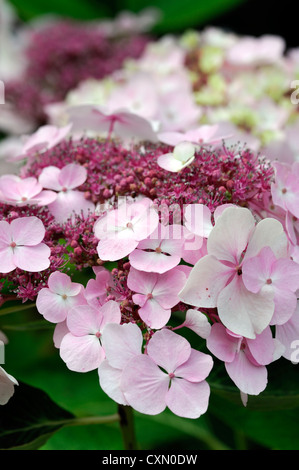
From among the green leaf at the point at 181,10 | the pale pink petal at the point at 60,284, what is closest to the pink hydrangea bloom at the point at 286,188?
the pale pink petal at the point at 60,284

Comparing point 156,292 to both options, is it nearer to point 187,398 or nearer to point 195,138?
point 187,398

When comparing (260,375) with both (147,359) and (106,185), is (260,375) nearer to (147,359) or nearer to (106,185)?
(147,359)

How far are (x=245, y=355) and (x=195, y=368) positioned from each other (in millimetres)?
52

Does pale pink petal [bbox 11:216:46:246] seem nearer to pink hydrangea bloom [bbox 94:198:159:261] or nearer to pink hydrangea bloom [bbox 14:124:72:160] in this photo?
pink hydrangea bloom [bbox 94:198:159:261]

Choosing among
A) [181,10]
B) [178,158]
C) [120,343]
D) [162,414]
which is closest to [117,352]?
[120,343]

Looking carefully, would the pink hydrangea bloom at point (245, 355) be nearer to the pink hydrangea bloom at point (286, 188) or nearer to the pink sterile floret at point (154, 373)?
the pink sterile floret at point (154, 373)

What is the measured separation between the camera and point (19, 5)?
1598mm

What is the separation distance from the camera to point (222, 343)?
50 cm

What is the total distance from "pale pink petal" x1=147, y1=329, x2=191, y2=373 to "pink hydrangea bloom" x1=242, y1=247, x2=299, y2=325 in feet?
0.26

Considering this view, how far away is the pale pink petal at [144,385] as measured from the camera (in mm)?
466

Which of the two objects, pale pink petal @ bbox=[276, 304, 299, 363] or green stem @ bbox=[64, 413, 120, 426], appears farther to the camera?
green stem @ bbox=[64, 413, 120, 426]

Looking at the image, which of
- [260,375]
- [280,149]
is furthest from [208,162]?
[280,149]

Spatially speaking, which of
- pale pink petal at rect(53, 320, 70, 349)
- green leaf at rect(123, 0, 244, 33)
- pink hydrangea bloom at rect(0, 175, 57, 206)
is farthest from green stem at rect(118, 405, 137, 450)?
green leaf at rect(123, 0, 244, 33)

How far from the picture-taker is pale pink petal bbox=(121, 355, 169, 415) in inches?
18.3
